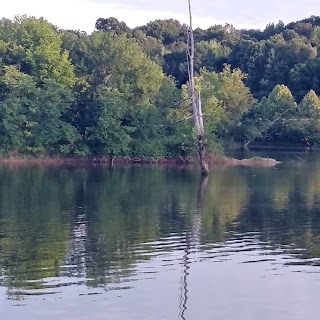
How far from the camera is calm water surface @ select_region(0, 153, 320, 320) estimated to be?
1695 centimetres

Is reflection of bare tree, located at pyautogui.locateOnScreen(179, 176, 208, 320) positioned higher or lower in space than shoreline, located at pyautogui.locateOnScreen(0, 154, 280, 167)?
lower

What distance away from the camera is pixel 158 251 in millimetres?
22812

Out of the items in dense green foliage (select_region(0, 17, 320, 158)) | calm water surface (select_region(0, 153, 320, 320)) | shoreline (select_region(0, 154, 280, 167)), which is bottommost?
calm water surface (select_region(0, 153, 320, 320))

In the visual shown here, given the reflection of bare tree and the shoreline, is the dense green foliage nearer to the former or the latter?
the shoreline

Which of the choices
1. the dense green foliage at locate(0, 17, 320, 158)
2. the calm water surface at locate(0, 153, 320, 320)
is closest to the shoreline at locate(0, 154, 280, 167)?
the dense green foliage at locate(0, 17, 320, 158)

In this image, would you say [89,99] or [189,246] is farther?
[89,99]

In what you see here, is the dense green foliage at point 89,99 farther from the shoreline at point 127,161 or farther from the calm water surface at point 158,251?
the calm water surface at point 158,251

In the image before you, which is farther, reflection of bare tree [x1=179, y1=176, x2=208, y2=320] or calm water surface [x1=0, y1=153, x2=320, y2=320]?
reflection of bare tree [x1=179, y1=176, x2=208, y2=320]

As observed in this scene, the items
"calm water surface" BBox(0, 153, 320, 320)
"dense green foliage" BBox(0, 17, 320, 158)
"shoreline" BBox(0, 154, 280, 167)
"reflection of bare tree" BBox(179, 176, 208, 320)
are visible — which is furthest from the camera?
"dense green foliage" BBox(0, 17, 320, 158)

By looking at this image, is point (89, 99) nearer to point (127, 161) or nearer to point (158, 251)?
point (127, 161)

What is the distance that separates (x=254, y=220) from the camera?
29453 mm

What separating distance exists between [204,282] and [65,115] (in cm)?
4390

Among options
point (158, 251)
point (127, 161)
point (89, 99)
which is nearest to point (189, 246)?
point (158, 251)

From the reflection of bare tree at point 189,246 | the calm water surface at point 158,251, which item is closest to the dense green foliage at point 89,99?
the calm water surface at point 158,251
